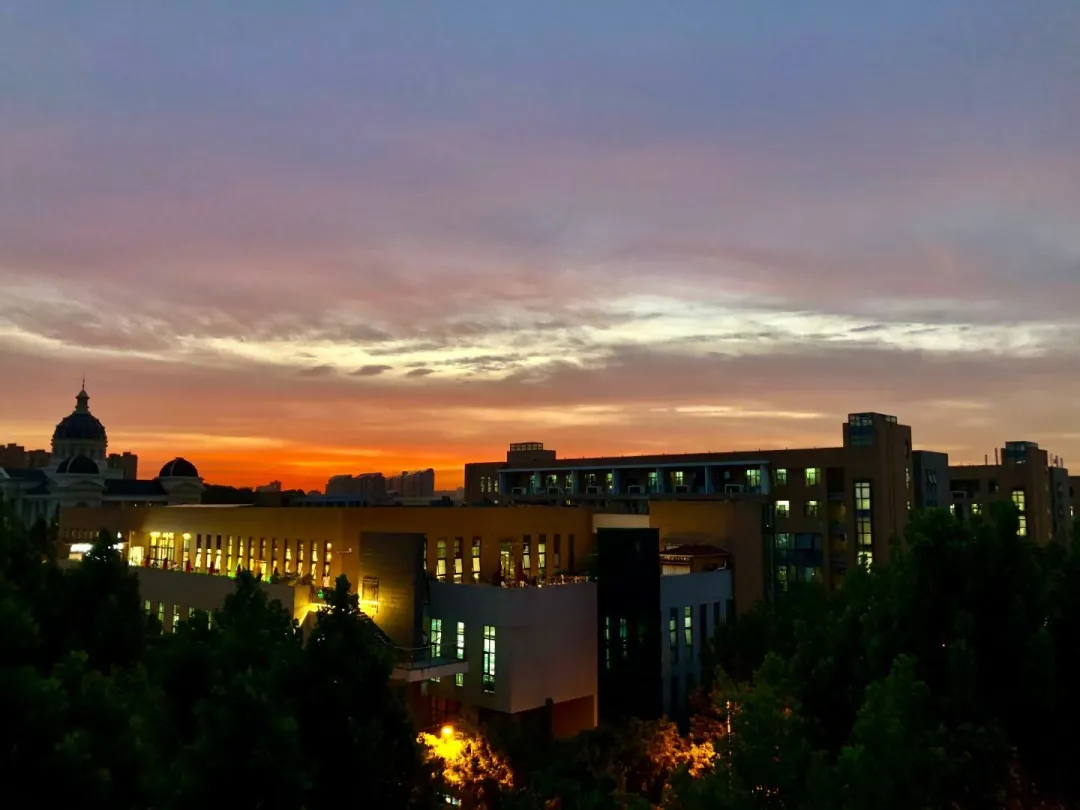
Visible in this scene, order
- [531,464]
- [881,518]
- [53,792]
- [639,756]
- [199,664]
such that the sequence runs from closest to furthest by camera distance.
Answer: [53,792] < [199,664] < [639,756] < [881,518] < [531,464]

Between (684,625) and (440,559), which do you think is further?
(440,559)

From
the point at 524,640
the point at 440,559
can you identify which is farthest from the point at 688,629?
the point at 440,559

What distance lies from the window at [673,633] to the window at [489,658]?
9.15 m

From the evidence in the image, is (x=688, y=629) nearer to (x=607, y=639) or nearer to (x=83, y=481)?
(x=607, y=639)

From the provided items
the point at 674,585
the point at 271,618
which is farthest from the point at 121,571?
the point at 674,585

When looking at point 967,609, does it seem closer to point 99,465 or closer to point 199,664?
point 199,664

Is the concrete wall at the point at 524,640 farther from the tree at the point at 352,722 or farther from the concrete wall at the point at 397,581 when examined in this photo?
the tree at the point at 352,722

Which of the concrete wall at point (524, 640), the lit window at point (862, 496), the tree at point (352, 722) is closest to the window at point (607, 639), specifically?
the concrete wall at point (524, 640)

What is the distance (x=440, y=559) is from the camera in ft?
138

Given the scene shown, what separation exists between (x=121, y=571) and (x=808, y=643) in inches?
701

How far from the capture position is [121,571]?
71.0ft

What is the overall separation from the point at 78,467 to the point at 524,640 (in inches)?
3633

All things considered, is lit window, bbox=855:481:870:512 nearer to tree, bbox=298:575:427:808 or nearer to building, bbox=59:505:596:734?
building, bbox=59:505:596:734

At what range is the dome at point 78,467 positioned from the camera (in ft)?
354
